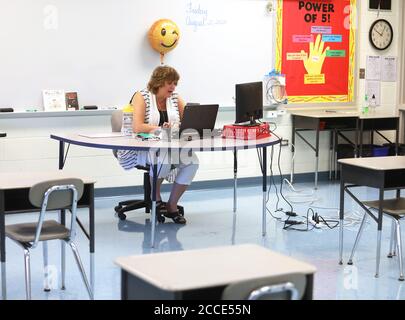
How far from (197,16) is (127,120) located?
6.31 feet

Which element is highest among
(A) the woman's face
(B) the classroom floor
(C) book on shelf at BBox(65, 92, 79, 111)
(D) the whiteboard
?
(D) the whiteboard

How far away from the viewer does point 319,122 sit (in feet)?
Answer: 23.7

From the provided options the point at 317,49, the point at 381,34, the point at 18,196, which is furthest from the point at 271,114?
the point at 18,196

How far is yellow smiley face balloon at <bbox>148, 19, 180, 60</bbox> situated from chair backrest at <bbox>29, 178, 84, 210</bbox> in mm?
3332

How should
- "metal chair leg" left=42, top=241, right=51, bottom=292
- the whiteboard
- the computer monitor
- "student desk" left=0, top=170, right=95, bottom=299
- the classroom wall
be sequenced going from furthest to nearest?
the classroom wall
the whiteboard
the computer monitor
"metal chair leg" left=42, top=241, right=51, bottom=292
"student desk" left=0, top=170, right=95, bottom=299

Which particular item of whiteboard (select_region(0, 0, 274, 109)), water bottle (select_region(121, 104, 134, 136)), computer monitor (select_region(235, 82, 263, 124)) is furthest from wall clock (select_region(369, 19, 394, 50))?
water bottle (select_region(121, 104, 134, 136))

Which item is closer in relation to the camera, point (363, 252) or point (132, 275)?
point (132, 275)

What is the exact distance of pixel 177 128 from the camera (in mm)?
5137

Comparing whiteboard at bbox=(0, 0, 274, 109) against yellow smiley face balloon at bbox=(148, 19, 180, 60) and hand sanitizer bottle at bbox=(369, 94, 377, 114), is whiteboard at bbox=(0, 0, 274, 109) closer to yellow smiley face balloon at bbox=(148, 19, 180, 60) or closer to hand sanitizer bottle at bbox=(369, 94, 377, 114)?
yellow smiley face balloon at bbox=(148, 19, 180, 60)

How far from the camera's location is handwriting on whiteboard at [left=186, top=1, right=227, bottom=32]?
682 cm

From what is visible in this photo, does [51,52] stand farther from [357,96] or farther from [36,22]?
[357,96]

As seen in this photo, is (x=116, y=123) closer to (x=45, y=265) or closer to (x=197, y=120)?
(x=197, y=120)

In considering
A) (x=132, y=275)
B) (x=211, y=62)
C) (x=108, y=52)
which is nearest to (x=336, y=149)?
(x=211, y=62)

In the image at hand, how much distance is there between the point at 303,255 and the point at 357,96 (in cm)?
367
